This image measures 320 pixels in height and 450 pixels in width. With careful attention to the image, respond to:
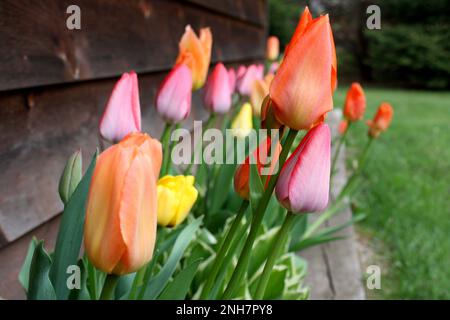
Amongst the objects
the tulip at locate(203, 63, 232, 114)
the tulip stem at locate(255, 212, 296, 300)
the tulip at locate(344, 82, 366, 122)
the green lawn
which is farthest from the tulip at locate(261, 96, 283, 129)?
the green lawn

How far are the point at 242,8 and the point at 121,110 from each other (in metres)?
2.57

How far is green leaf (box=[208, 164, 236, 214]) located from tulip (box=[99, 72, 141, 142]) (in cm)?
57

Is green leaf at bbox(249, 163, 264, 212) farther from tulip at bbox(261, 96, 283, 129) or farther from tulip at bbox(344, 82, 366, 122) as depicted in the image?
tulip at bbox(344, 82, 366, 122)

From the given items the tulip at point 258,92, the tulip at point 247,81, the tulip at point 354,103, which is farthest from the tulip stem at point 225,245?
the tulip at point 354,103

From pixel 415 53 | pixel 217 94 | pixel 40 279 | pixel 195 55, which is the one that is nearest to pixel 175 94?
pixel 195 55

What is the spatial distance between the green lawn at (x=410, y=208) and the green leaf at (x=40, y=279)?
54.0 inches

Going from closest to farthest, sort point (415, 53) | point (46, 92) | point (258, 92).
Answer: point (46, 92)
point (258, 92)
point (415, 53)

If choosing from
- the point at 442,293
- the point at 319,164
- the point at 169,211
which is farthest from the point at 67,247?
the point at 442,293

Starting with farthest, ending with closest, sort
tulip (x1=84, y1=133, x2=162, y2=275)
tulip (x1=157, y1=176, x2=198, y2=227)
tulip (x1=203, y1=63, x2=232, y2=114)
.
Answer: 1. tulip (x1=203, y1=63, x2=232, y2=114)
2. tulip (x1=157, y1=176, x2=198, y2=227)
3. tulip (x1=84, y1=133, x2=162, y2=275)

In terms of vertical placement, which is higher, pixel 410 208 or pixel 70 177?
pixel 70 177

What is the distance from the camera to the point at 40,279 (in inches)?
26.1

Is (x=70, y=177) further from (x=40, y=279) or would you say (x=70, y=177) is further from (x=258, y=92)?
(x=258, y=92)

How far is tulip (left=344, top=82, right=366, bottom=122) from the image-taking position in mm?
1709

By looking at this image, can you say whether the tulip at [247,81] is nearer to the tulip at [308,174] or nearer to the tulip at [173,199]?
the tulip at [173,199]
